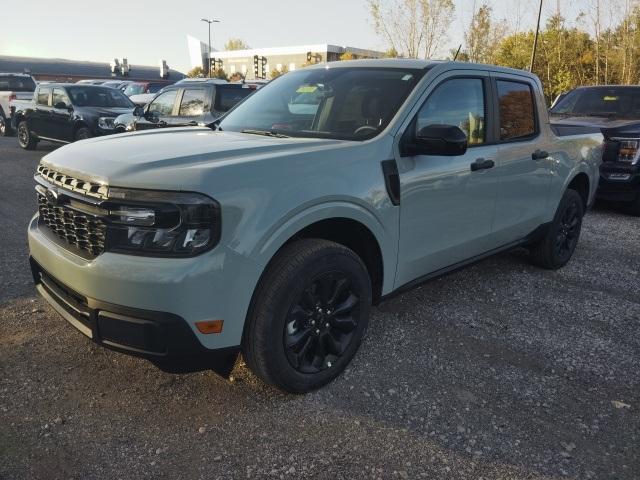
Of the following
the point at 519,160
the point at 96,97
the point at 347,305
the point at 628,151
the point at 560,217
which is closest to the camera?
the point at 347,305

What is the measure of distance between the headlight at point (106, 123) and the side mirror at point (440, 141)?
32.9ft

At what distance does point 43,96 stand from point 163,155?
12.1 metres

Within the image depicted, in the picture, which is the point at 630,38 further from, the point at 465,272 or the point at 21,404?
the point at 21,404

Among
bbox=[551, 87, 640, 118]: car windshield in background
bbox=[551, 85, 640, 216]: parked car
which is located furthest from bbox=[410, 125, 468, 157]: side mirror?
bbox=[551, 87, 640, 118]: car windshield in background

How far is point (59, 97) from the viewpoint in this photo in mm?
12445

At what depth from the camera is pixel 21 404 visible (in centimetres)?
274

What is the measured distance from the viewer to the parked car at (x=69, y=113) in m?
11.8

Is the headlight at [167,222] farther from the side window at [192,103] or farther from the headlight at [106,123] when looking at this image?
the headlight at [106,123]

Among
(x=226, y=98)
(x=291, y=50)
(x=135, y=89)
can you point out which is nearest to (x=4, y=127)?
(x=135, y=89)

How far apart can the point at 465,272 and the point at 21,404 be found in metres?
3.65

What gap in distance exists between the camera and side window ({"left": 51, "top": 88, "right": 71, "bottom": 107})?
40.0 ft

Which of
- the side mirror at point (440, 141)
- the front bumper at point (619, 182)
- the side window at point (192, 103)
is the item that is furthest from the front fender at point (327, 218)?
the side window at point (192, 103)

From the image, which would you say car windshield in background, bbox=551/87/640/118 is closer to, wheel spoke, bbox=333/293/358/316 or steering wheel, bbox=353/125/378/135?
steering wheel, bbox=353/125/378/135

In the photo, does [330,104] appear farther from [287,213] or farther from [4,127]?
[4,127]
